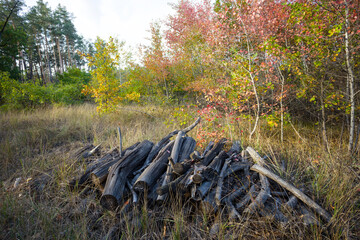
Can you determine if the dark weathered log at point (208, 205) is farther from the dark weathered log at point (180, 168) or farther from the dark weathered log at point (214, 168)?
the dark weathered log at point (180, 168)

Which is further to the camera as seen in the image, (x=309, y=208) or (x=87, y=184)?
(x=87, y=184)

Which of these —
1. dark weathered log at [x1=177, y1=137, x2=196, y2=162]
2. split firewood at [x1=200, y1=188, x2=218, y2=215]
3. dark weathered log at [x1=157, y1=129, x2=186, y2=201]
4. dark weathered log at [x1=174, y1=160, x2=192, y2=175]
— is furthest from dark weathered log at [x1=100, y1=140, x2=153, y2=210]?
split firewood at [x1=200, y1=188, x2=218, y2=215]

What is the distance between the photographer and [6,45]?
12.4 metres

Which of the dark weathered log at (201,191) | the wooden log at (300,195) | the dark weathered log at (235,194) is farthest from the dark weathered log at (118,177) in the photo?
the wooden log at (300,195)

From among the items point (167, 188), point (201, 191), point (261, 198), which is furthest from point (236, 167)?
point (167, 188)

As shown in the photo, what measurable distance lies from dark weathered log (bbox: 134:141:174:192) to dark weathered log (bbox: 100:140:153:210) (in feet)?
0.80

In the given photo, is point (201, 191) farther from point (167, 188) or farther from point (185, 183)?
point (167, 188)

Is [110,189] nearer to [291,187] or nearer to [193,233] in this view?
[193,233]

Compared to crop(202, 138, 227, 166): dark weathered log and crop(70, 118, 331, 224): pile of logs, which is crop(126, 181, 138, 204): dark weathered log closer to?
crop(70, 118, 331, 224): pile of logs

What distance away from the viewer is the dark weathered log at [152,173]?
7.27ft

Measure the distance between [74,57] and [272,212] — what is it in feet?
138

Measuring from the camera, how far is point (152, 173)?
2361mm

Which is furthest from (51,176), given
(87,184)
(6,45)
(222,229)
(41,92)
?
(6,45)

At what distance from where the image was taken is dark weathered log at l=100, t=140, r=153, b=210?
7.13 ft
